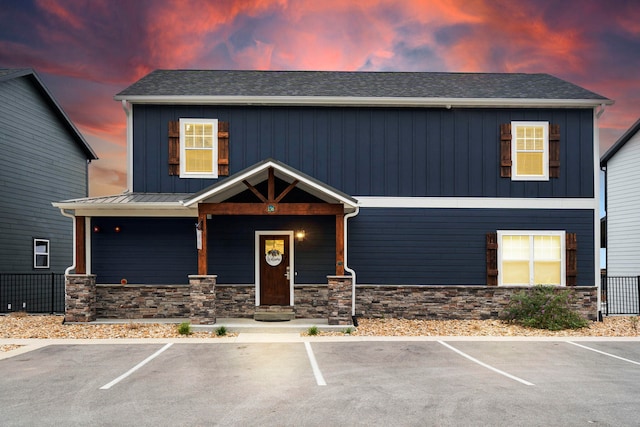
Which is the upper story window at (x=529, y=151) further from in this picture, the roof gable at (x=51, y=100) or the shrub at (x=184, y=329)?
the roof gable at (x=51, y=100)

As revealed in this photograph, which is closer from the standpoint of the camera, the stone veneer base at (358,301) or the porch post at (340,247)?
the porch post at (340,247)

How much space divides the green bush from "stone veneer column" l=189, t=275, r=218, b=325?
8.53 meters

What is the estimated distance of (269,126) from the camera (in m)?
15.1

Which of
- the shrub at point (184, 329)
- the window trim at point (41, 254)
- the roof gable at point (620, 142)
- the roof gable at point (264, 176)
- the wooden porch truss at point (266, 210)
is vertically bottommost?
the shrub at point (184, 329)

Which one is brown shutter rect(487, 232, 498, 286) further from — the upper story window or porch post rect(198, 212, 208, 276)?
porch post rect(198, 212, 208, 276)

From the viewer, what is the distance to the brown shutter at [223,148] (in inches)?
587

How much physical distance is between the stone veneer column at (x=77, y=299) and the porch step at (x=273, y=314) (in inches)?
184

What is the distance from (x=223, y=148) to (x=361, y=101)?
4.44m

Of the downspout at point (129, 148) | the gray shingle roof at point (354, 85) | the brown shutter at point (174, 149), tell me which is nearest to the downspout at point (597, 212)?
the gray shingle roof at point (354, 85)

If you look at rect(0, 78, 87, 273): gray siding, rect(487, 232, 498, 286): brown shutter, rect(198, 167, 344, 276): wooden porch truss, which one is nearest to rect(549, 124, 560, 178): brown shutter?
rect(487, 232, 498, 286): brown shutter

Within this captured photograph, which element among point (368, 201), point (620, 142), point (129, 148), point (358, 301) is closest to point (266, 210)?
point (368, 201)

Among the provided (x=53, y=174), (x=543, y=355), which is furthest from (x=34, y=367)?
(x=53, y=174)

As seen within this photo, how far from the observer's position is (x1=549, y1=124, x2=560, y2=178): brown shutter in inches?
592

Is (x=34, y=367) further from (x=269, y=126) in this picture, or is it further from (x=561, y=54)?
(x=561, y=54)
